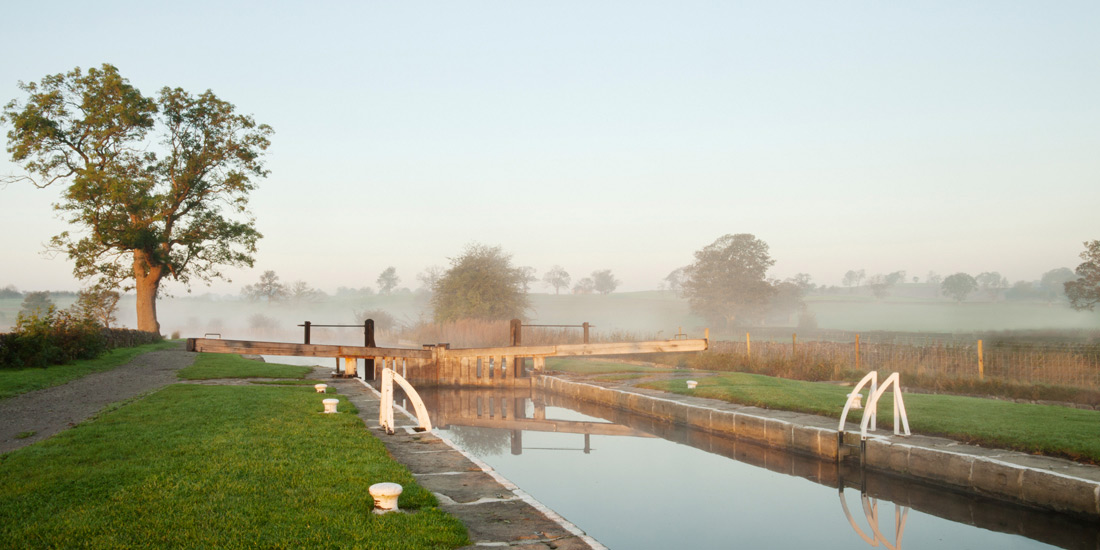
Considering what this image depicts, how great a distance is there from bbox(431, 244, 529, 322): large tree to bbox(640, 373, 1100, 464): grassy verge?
2267cm

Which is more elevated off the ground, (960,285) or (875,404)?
(960,285)

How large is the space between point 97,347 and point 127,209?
32.1ft

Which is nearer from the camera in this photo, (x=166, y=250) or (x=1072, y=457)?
(x=1072, y=457)

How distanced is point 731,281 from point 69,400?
174 ft

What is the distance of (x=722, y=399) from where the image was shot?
12148 millimetres

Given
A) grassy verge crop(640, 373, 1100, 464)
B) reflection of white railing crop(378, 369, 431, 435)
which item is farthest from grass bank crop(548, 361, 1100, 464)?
reflection of white railing crop(378, 369, 431, 435)

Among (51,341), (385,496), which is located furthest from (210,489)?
(51,341)

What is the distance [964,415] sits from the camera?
9.27 m

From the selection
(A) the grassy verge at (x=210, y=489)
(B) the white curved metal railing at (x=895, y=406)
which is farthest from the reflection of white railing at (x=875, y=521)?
(A) the grassy verge at (x=210, y=489)

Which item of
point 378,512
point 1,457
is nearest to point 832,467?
point 378,512

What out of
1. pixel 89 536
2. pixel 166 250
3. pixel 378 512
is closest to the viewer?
pixel 89 536

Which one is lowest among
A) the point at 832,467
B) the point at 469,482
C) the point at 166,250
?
the point at 832,467

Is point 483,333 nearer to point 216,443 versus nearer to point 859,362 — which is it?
point 859,362

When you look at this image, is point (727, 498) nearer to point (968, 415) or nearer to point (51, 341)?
point (968, 415)
